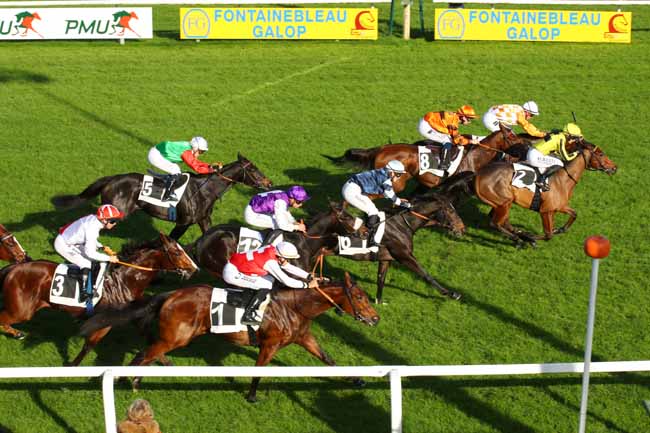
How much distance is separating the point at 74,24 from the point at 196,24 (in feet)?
8.46

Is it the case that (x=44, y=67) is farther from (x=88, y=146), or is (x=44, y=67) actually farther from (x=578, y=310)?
(x=578, y=310)

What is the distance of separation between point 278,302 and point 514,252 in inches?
175

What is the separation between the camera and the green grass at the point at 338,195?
9312mm

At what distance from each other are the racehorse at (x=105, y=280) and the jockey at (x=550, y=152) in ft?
16.6

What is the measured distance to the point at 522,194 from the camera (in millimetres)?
12617

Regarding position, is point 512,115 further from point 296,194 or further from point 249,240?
point 249,240

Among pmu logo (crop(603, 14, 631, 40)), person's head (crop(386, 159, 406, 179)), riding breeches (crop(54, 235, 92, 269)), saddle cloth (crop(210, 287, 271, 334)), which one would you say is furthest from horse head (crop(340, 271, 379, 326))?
pmu logo (crop(603, 14, 631, 40))

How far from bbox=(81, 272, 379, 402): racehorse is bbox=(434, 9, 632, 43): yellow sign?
40.5ft

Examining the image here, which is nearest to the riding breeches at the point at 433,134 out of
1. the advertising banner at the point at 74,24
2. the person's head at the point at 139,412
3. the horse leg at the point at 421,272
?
the horse leg at the point at 421,272

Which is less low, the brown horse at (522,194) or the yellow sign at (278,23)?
the yellow sign at (278,23)

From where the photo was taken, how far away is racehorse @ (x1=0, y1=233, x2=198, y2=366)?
9812 mm

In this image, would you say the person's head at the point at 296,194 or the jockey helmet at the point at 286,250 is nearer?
the jockey helmet at the point at 286,250

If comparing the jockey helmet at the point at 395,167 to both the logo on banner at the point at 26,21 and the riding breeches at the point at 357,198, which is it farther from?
the logo on banner at the point at 26,21

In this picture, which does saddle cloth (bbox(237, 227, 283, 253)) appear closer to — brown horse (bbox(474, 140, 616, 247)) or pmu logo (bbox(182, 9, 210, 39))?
brown horse (bbox(474, 140, 616, 247))
